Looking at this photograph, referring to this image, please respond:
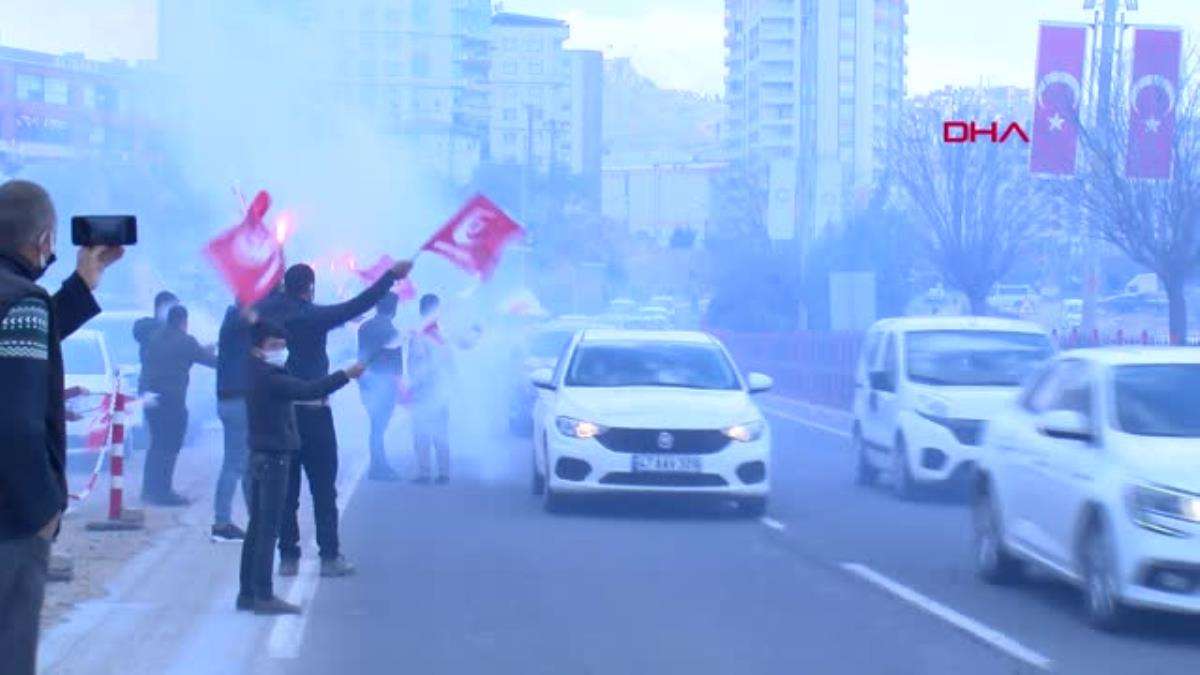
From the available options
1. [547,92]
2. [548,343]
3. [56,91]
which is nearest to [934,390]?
[548,343]

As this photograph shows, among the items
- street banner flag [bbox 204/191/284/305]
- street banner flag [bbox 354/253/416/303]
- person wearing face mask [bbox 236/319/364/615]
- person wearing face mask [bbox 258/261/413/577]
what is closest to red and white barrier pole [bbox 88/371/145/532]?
street banner flag [bbox 354/253/416/303]

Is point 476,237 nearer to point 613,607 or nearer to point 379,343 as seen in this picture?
point 613,607

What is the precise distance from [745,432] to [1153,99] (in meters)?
13.8

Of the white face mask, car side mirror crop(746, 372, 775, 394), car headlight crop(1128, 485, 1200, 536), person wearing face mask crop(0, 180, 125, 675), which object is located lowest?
car side mirror crop(746, 372, 775, 394)

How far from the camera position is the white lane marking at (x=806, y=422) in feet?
101

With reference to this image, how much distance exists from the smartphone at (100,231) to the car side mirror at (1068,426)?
674 centimetres

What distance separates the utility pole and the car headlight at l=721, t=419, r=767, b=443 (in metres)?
14.7

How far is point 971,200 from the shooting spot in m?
41.5

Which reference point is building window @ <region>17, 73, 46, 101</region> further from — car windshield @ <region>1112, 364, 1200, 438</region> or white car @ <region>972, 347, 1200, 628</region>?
car windshield @ <region>1112, 364, 1200, 438</region>

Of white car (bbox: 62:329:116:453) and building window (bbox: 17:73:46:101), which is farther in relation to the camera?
building window (bbox: 17:73:46:101)

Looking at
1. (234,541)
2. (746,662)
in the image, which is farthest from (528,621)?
(234,541)

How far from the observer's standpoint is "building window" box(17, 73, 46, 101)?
151 feet

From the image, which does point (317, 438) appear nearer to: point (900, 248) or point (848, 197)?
point (900, 248)

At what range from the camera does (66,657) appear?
31.9ft
